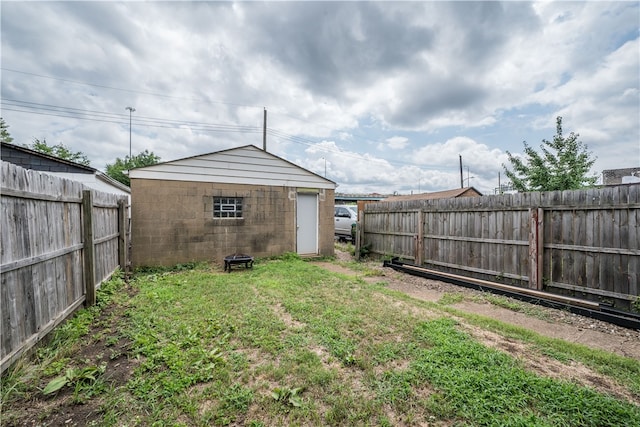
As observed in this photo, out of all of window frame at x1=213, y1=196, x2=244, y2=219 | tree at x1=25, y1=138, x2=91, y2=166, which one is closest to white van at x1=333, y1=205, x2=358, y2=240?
window frame at x1=213, y1=196, x2=244, y2=219

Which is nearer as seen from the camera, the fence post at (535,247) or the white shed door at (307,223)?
the fence post at (535,247)

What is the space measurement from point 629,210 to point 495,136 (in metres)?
8.78

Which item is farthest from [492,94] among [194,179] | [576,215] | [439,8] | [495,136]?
[194,179]

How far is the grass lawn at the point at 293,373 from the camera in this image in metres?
1.84

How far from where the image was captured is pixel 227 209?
7902mm

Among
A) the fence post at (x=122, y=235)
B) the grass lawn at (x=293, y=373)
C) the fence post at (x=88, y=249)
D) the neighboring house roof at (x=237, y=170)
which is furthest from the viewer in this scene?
the neighboring house roof at (x=237, y=170)

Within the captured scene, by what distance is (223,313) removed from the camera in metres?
3.77

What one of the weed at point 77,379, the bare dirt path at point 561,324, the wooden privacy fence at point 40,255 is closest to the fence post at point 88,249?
the wooden privacy fence at point 40,255

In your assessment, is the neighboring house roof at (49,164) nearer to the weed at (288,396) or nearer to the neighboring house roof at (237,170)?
the neighboring house roof at (237,170)

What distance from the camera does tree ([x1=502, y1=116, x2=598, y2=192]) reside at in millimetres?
9641

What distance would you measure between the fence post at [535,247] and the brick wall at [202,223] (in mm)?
5911

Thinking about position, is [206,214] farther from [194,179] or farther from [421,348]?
[421,348]

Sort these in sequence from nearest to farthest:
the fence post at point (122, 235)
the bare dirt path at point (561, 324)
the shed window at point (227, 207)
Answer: the bare dirt path at point (561, 324) → the fence post at point (122, 235) → the shed window at point (227, 207)

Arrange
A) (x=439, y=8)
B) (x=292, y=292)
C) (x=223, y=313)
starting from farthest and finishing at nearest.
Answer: (x=439, y=8) → (x=292, y=292) → (x=223, y=313)
